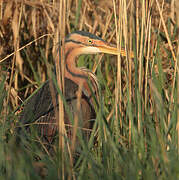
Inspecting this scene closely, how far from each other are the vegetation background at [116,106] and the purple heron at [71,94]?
0.67 ft

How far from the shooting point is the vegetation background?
153 cm

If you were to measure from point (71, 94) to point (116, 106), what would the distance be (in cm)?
87

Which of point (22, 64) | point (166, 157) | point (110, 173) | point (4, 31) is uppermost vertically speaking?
point (4, 31)

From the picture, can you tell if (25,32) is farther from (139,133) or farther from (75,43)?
(139,133)

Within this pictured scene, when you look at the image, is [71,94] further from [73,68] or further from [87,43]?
[87,43]

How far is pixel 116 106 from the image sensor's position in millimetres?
2006

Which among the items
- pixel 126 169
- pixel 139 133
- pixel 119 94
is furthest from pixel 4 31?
pixel 126 169

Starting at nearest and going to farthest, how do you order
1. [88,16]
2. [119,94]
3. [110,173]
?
[110,173], [119,94], [88,16]

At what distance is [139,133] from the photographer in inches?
74.5

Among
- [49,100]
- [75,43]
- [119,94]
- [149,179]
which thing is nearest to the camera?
[149,179]

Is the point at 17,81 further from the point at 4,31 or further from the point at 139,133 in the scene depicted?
the point at 139,133

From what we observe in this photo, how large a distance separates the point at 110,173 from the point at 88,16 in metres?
2.37

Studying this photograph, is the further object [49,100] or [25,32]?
[25,32]

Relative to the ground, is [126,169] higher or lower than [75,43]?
lower
